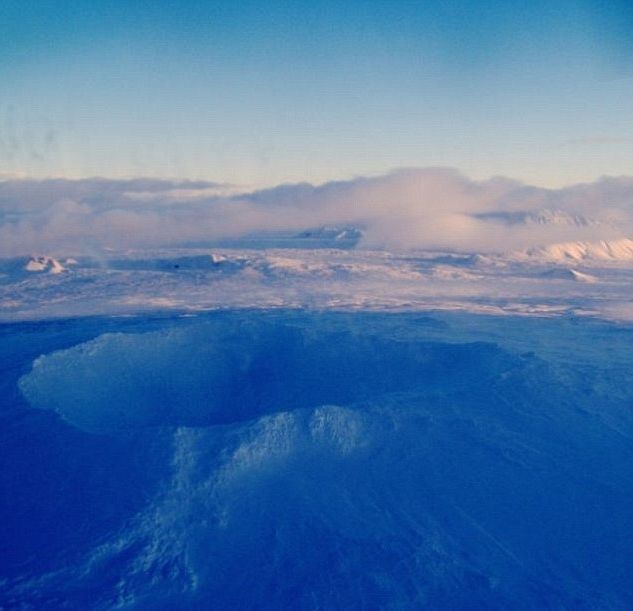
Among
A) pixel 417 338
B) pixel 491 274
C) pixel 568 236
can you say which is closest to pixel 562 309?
pixel 417 338

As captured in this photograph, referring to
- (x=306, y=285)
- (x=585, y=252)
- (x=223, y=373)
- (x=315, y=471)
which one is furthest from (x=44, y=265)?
(x=585, y=252)

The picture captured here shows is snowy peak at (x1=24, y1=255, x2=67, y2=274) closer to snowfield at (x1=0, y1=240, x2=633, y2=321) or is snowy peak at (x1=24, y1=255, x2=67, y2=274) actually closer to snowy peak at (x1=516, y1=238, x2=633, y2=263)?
snowfield at (x1=0, y1=240, x2=633, y2=321)

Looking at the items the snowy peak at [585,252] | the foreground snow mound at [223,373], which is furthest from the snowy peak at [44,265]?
the snowy peak at [585,252]

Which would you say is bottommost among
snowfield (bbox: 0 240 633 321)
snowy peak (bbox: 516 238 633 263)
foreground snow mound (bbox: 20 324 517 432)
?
snowy peak (bbox: 516 238 633 263)

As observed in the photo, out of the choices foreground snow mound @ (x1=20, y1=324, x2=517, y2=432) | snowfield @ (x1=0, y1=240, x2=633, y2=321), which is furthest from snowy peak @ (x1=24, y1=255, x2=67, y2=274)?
foreground snow mound @ (x1=20, y1=324, x2=517, y2=432)

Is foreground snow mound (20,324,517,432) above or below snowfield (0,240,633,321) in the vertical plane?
above

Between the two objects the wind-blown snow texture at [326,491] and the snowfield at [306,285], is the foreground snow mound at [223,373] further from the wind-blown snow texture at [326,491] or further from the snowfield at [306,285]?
the snowfield at [306,285]
